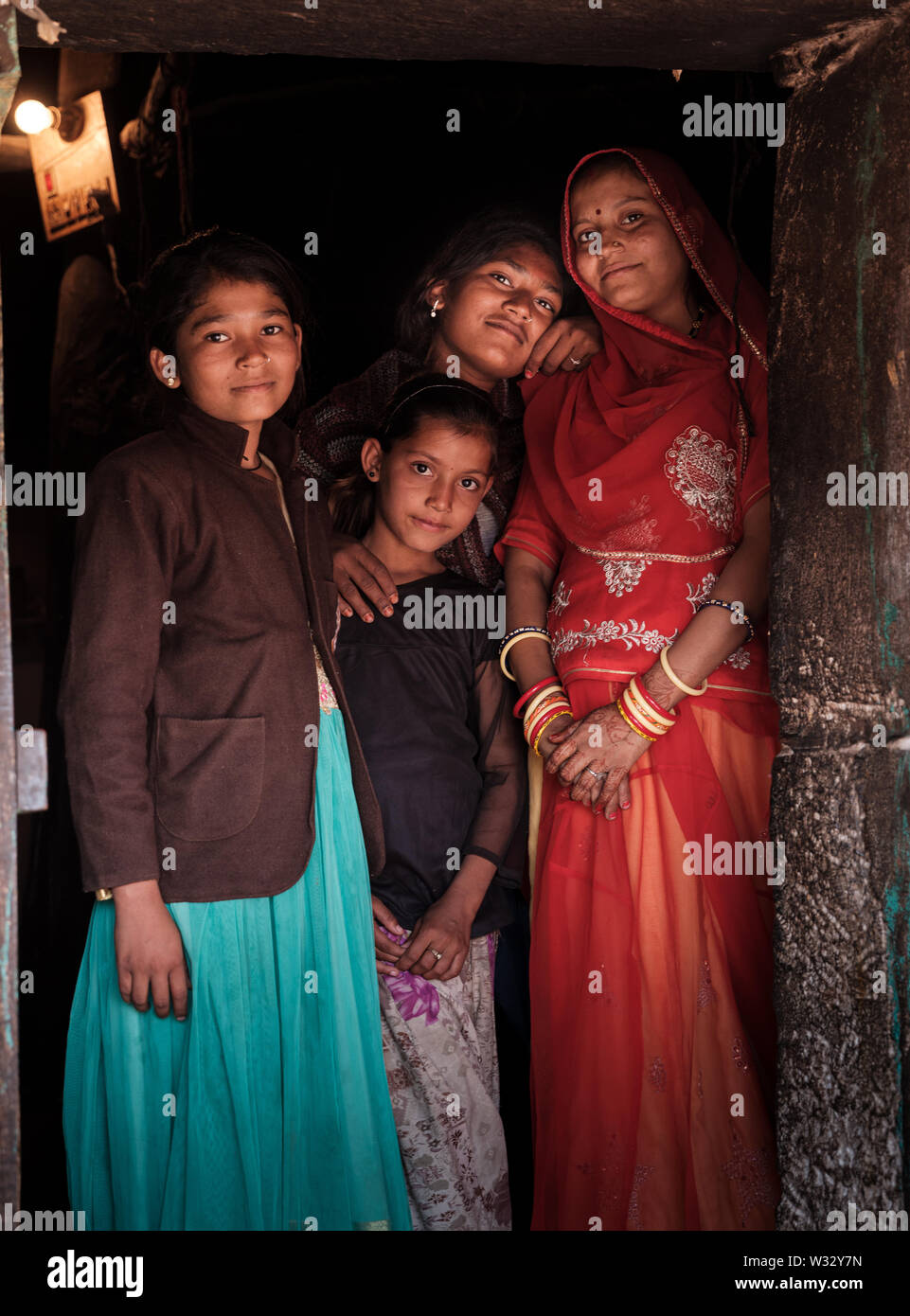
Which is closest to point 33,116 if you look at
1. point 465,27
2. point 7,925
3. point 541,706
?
point 465,27

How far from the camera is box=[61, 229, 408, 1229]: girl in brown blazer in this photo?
2.37m

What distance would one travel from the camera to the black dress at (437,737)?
2.90 metres

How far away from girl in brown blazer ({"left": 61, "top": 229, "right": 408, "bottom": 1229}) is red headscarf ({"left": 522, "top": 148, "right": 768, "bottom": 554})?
2.35ft

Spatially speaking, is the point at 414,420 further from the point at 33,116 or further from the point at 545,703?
the point at 33,116

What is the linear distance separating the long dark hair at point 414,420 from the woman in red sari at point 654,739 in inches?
8.6

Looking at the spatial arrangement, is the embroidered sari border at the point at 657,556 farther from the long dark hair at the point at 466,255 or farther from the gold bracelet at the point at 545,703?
the long dark hair at the point at 466,255

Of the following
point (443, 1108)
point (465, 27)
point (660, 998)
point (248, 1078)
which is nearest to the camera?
point (465, 27)

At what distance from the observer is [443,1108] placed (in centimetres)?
279

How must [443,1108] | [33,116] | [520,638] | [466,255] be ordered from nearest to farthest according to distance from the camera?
[443,1108] < [520,638] < [466,255] < [33,116]

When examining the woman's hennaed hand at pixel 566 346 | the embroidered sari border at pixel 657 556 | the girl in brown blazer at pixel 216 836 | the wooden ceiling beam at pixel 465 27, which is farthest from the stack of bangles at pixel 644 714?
the wooden ceiling beam at pixel 465 27

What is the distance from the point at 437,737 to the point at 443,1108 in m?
0.87

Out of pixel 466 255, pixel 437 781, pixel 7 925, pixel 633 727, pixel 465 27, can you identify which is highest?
pixel 466 255

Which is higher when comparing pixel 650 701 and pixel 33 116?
pixel 33 116
